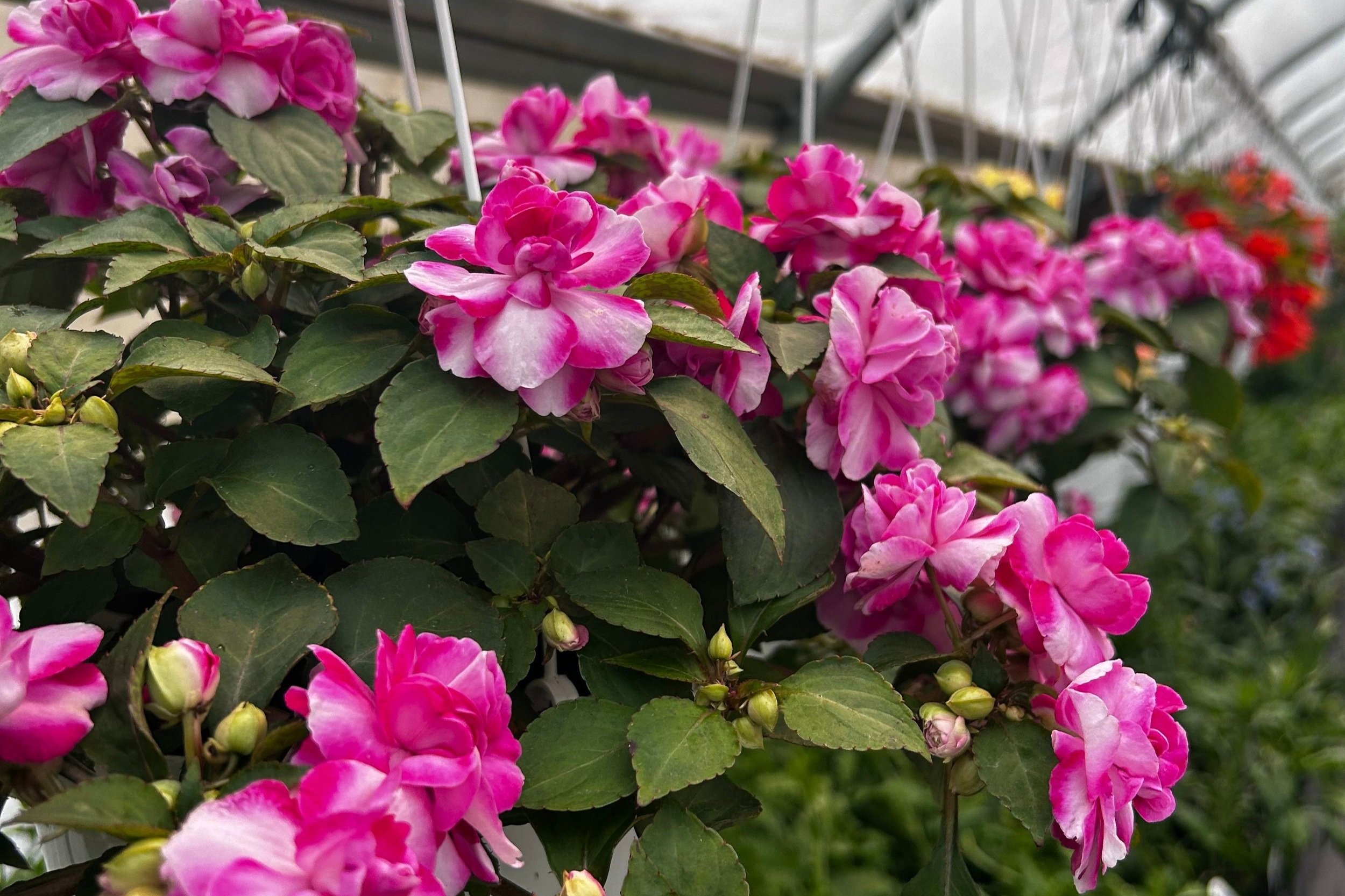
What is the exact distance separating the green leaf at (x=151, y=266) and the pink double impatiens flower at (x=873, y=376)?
22 centimetres

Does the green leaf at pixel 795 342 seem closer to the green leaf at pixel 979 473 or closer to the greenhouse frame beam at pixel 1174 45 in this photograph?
the green leaf at pixel 979 473

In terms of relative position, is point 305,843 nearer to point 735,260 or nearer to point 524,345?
point 524,345

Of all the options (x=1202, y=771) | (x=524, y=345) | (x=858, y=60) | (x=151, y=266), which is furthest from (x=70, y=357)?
(x=858, y=60)

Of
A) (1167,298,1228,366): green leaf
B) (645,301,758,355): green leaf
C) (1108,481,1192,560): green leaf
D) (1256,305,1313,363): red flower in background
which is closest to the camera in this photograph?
(645,301,758,355): green leaf

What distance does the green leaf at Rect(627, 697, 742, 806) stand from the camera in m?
0.25

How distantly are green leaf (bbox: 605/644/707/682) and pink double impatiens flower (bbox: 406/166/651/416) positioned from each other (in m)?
0.09

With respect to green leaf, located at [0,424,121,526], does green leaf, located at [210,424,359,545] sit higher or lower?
lower

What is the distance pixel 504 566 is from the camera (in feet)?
1.00

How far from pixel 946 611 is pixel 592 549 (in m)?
0.13

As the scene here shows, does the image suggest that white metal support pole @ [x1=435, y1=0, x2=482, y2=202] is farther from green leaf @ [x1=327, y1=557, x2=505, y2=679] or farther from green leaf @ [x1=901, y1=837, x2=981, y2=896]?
green leaf @ [x1=901, y1=837, x2=981, y2=896]

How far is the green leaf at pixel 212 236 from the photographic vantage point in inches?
12.7

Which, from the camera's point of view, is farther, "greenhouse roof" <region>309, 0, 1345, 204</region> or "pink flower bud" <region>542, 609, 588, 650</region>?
"greenhouse roof" <region>309, 0, 1345, 204</region>

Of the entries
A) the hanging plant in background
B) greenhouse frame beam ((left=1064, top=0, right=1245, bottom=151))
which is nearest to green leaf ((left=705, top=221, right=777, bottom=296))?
the hanging plant in background

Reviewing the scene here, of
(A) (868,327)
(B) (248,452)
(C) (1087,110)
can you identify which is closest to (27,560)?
(B) (248,452)
